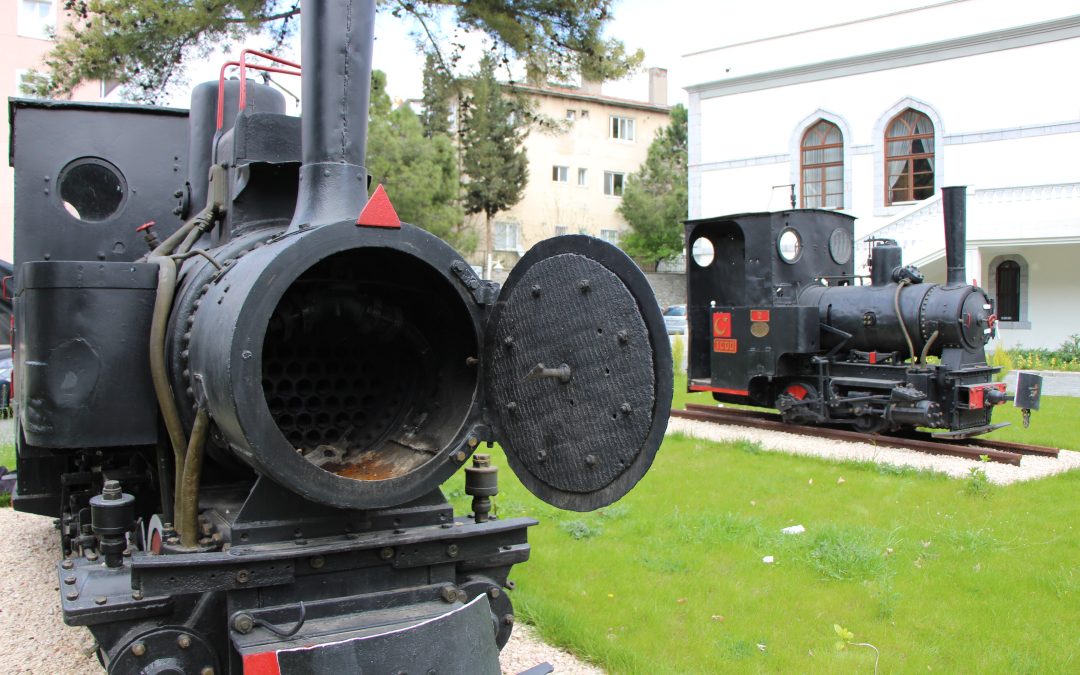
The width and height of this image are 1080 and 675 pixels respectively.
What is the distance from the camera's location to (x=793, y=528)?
6312mm

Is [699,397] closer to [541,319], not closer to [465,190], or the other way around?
[541,319]

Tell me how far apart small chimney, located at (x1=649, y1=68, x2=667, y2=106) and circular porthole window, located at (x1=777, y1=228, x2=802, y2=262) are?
3550 centimetres

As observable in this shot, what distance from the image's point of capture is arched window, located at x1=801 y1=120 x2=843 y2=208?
2339 centimetres

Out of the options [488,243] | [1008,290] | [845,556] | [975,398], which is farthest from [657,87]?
[845,556]

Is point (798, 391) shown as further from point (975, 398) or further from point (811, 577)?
point (811, 577)

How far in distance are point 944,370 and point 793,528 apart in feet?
12.8

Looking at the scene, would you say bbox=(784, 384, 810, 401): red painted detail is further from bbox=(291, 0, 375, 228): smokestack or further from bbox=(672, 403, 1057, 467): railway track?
bbox=(291, 0, 375, 228): smokestack

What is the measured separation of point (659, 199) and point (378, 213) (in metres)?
38.5

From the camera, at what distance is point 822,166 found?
23562 mm

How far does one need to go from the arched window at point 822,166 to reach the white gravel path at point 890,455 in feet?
47.0

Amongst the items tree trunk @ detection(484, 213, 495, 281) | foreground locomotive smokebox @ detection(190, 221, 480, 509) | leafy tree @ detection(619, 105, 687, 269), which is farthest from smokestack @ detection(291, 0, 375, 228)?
leafy tree @ detection(619, 105, 687, 269)

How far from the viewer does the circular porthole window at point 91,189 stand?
468 cm

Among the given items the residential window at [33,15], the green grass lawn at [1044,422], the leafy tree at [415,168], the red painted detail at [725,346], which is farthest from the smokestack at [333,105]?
the leafy tree at [415,168]

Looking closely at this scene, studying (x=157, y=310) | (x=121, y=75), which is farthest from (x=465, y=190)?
(x=157, y=310)
